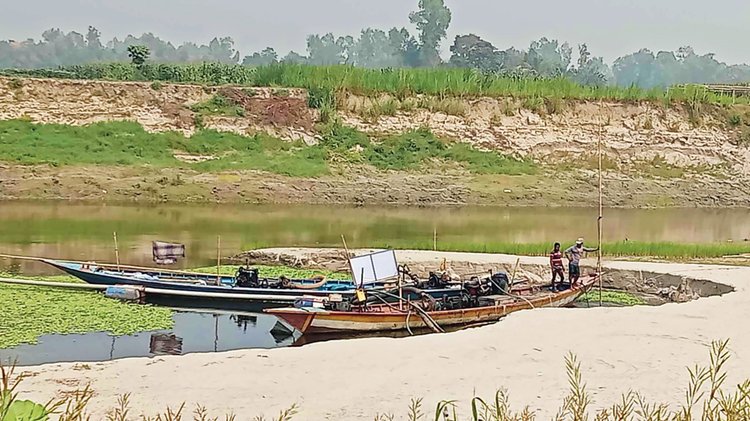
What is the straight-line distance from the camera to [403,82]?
156ft

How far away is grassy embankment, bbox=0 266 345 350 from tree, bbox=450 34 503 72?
80.8 metres

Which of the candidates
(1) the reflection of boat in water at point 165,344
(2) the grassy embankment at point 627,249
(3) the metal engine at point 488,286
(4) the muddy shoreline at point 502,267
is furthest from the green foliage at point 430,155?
(1) the reflection of boat in water at point 165,344

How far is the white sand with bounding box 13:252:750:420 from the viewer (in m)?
9.68

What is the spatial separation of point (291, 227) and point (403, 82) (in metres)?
18.7

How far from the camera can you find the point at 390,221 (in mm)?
32594

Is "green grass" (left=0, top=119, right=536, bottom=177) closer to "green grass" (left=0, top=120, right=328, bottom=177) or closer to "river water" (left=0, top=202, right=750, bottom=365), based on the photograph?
"green grass" (left=0, top=120, right=328, bottom=177)

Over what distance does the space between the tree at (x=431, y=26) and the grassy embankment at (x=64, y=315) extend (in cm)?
9335

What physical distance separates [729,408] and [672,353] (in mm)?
8652

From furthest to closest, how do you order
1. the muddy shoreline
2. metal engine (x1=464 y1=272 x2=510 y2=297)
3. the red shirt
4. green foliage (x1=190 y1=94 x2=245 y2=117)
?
green foliage (x1=190 y1=94 x2=245 y2=117) < the muddy shoreline < the red shirt < metal engine (x1=464 y1=272 x2=510 y2=297)

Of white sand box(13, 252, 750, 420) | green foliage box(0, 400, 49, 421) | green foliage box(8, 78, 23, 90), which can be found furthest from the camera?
green foliage box(8, 78, 23, 90)

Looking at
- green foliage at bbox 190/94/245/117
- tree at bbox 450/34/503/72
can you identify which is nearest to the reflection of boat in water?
green foliage at bbox 190/94/245/117

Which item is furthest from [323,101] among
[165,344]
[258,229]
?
[165,344]

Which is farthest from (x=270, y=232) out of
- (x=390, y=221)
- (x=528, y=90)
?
(x=528, y=90)

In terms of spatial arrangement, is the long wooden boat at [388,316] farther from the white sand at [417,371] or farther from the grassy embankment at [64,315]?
the grassy embankment at [64,315]
